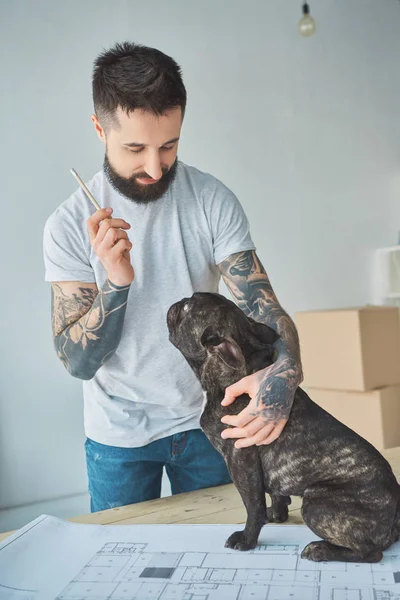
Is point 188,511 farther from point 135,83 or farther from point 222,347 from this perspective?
point 135,83

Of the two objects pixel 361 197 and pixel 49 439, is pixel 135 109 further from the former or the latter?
pixel 361 197

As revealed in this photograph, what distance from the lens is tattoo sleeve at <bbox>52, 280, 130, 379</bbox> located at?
1305 millimetres

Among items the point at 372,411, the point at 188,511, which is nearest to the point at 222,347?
the point at 188,511

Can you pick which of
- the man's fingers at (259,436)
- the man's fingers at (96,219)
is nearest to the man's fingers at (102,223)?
the man's fingers at (96,219)

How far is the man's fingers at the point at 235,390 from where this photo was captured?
102 cm

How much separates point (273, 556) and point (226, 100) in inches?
126

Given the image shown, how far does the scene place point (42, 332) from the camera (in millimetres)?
3164

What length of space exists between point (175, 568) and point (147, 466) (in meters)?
0.57

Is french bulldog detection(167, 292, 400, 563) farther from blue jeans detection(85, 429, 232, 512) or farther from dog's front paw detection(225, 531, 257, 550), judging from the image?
blue jeans detection(85, 429, 232, 512)

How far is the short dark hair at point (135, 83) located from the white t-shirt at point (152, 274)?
217 mm

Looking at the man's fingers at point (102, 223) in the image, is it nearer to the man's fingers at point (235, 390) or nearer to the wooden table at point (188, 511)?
the man's fingers at point (235, 390)

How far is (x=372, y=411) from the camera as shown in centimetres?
328

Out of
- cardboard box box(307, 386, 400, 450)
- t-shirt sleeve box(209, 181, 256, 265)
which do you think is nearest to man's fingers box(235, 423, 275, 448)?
t-shirt sleeve box(209, 181, 256, 265)

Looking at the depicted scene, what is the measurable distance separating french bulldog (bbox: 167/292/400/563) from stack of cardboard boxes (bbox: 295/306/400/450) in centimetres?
216
